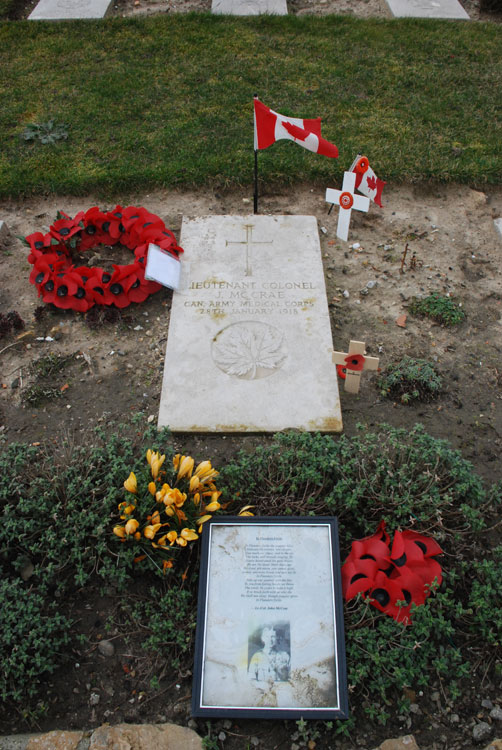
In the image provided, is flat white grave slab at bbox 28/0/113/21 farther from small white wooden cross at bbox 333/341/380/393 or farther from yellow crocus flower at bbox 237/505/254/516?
yellow crocus flower at bbox 237/505/254/516

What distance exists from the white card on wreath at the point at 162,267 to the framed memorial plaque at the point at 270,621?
7.30 feet

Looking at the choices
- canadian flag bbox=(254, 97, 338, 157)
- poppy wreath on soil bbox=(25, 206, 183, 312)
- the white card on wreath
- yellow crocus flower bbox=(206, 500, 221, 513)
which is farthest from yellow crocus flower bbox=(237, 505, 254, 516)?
canadian flag bbox=(254, 97, 338, 157)

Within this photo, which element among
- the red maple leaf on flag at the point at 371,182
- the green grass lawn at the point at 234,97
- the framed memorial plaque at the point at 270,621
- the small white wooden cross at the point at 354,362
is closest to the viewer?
the framed memorial plaque at the point at 270,621

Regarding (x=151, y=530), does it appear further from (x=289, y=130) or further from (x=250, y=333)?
(x=289, y=130)

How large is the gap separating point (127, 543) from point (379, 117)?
5.76m

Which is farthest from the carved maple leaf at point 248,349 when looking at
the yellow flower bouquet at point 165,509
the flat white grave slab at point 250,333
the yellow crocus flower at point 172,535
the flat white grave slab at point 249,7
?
the flat white grave slab at point 249,7

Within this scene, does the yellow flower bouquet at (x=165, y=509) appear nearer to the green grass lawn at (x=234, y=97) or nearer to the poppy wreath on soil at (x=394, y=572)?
the poppy wreath on soil at (x=394, y=572)

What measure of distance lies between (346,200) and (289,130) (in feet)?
2.43

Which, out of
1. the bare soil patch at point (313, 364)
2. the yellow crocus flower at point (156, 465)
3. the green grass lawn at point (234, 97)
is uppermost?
the green grass lawn at point (234, 97)

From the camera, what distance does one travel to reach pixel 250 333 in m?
4.62

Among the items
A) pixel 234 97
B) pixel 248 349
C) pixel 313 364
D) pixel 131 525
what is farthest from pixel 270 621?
pixel 234 97

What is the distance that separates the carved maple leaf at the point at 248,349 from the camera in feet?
14.5

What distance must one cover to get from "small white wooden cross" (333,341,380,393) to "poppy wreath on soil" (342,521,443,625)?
121cm

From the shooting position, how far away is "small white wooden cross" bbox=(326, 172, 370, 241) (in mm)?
5039
